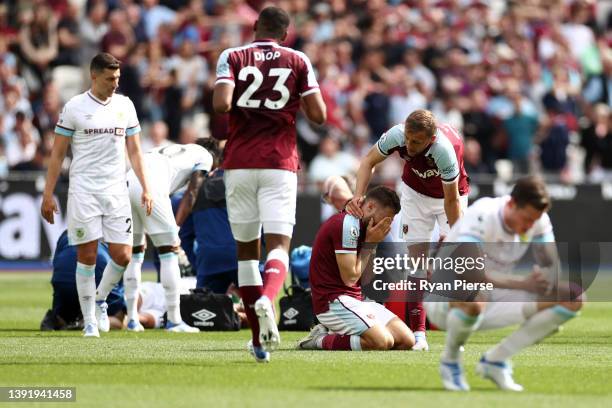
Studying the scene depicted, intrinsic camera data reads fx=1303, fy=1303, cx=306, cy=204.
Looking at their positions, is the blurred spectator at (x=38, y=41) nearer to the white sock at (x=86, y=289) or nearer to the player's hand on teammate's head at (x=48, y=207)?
the white sock at (x=86, y=289)

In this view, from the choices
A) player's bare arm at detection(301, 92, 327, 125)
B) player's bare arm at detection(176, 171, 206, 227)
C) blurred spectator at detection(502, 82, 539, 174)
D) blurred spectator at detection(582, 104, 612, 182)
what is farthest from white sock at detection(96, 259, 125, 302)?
blurred spectator at detection(582, 104, 612, 182)

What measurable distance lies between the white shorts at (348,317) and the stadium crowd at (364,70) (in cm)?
960

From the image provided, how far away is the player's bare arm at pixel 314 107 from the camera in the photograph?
987cm

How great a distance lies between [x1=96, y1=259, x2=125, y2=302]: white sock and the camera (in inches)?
507

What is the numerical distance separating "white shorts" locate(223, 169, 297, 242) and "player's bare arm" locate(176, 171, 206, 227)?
14.4ft

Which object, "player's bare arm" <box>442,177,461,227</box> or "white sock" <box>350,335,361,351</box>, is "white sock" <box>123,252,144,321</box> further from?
"player's bare arm" <box>442,177,461,227</box>

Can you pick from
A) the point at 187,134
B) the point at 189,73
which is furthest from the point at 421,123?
the point at 189,73

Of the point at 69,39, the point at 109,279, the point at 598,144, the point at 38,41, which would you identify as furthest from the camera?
the point at 598,144

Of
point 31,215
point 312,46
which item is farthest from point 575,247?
point 31,215

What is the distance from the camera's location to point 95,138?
12.4m

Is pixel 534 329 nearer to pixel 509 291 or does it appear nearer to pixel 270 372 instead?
pixel 509 291

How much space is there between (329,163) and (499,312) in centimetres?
1549

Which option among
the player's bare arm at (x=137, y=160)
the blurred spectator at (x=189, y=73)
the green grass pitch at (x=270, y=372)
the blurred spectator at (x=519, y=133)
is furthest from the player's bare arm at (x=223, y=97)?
the blurred spectator at (x=519, y=133)

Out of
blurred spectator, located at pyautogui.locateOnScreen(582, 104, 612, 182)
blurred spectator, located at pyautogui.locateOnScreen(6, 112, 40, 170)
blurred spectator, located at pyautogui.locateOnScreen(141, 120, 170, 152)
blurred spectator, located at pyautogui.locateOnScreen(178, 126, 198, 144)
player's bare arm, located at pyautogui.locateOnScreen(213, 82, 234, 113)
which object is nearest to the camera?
player's bare arm, located at pyautogui.locateOnScreen(213, 82, 234, 113)
